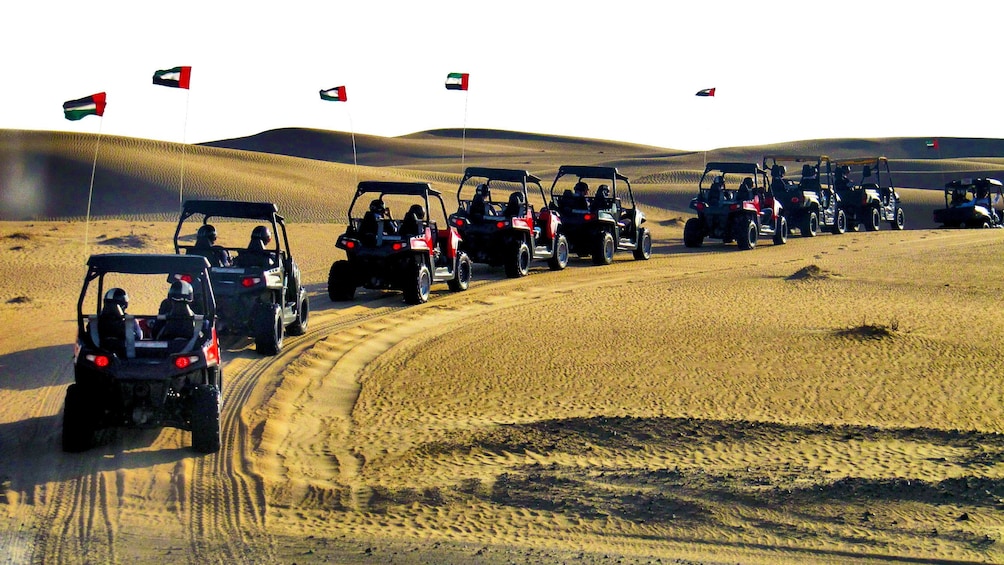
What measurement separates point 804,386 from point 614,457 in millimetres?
3342

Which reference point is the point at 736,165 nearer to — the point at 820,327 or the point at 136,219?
the point at 820,327

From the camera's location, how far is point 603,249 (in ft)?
72.4

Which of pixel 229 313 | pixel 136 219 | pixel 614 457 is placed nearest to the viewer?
pixel 614 457

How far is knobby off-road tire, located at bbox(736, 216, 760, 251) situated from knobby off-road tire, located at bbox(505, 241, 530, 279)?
27.4ft

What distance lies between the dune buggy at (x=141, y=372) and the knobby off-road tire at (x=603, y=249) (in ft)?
48.0

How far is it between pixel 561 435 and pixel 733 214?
1891cm

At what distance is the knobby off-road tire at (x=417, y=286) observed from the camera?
51.5 ft

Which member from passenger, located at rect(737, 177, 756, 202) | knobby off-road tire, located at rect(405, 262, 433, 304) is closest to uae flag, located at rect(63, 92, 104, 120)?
knobby off-road tire, located at rect(405, 262, 433, 304)

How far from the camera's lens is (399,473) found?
7504 mm

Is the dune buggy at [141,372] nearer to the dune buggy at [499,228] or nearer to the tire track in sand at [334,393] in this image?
the tire track in sand at [334,393]

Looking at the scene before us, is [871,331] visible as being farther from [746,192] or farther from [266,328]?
[746,192]

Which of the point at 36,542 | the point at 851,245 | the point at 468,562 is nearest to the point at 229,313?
the point at 36,542

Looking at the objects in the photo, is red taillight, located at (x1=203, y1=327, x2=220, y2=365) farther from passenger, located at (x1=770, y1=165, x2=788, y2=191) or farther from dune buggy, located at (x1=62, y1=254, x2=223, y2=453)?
passenger, located at (x1=770, y1=165, x2=788, y2=191)

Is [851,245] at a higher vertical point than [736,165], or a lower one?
lower
